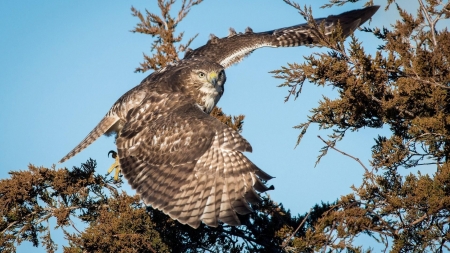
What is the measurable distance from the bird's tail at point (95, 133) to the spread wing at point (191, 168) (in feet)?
2.03

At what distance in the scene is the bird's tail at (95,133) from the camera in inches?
273

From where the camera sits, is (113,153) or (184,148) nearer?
(184,148)

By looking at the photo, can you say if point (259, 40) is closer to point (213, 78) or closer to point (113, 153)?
point (213, 78)

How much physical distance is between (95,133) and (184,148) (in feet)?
5.16

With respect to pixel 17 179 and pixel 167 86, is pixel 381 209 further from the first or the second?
pixel 17 179

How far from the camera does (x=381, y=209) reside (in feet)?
16.9

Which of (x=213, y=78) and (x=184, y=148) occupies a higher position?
(x=213, y=78)

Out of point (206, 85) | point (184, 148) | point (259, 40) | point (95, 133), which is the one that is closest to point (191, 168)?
point (184, 148)

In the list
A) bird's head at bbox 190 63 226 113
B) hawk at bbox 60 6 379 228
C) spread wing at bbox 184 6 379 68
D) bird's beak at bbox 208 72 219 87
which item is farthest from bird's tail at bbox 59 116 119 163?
spread wing at bbox 184 6 379 68

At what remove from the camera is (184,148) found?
5.86 m

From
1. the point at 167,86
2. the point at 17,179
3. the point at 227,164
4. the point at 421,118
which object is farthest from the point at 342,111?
the point at 17,179

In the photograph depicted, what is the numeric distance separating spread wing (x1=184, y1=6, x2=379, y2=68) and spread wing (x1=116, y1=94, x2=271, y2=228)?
2014 mm

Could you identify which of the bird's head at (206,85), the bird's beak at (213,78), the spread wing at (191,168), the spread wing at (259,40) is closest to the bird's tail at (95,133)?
the spread wing at (191,168)

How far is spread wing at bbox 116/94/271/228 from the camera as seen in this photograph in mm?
5395
